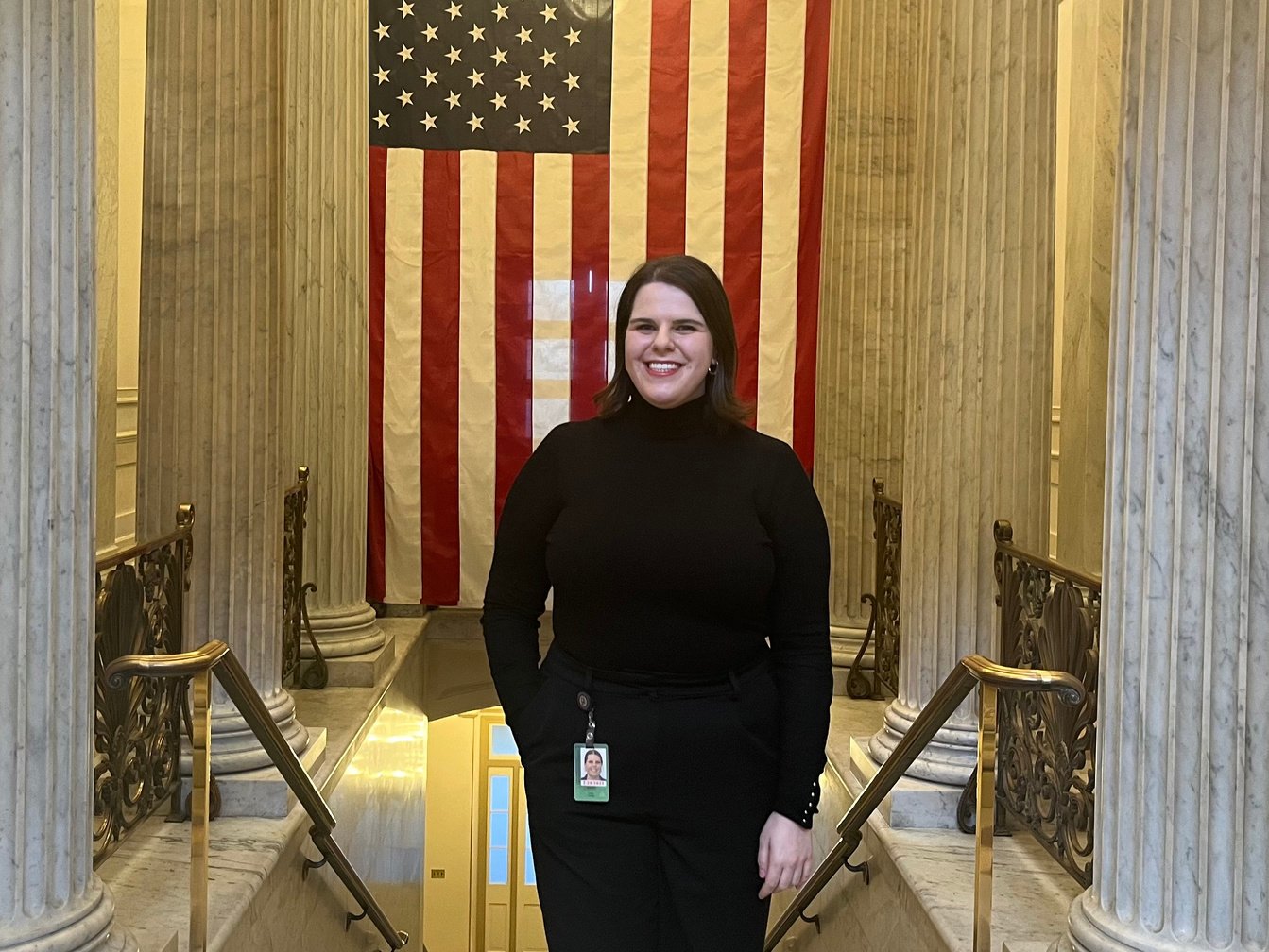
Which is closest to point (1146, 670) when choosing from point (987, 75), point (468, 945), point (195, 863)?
point (195, 863)

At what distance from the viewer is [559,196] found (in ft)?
29.7

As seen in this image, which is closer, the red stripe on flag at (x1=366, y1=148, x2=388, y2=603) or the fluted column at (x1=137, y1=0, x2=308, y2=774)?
the fluted column at (x1=137, y1=0, x2=308, y2=774)

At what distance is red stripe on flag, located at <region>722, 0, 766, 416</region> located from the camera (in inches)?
353

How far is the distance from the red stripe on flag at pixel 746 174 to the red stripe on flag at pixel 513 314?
1205 millimetres

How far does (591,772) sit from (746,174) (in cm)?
670

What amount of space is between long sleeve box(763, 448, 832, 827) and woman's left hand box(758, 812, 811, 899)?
2 cm

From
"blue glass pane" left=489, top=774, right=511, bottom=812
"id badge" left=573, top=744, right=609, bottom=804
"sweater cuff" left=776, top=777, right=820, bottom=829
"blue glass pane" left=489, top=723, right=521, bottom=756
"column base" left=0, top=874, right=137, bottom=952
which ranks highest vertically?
"id badge" left=573, top=744, right=609, bottom=804

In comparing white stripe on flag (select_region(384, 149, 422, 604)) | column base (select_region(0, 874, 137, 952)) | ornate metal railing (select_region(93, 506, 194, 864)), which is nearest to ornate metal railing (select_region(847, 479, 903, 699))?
white stripe on flag (select_region(384, 149, 422, 604))

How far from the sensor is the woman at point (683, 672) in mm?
2768

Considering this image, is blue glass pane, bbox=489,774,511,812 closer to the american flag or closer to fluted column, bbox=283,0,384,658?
the american flag

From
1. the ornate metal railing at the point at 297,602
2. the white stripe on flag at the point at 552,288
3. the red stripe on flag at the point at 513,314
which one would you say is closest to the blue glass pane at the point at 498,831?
the red stripe on flag at the point at 513,314

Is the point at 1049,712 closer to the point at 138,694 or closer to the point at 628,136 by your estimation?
the point at 138,694

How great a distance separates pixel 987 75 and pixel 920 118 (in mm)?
593

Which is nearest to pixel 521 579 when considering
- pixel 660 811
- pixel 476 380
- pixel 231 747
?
pixel 660 811
